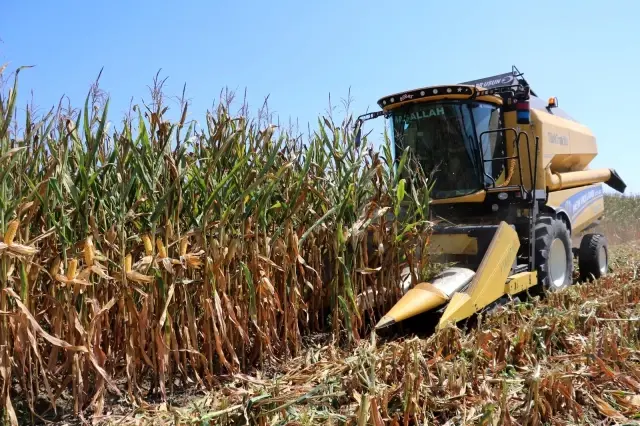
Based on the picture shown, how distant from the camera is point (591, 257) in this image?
19.3ft

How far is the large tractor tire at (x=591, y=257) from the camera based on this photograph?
588 centimetres

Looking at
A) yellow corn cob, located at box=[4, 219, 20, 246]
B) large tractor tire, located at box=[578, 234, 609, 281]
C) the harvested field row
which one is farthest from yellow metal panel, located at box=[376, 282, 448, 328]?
large tractor tire, located at box=[578, 234, 609, 281]

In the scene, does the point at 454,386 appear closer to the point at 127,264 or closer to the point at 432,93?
the point at 127,264

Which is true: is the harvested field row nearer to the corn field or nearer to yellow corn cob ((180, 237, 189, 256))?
the corn field

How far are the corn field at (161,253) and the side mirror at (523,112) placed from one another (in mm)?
2152

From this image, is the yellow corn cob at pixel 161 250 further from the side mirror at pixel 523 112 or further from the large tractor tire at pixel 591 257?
the large tractor tire at pixel 591 257

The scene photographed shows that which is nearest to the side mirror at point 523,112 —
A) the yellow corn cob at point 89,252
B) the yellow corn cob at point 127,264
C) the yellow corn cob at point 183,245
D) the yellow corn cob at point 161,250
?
the yellow corn cob at point 183,245

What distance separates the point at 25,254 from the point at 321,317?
1960 mm

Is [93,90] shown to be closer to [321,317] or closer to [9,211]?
[9,211]

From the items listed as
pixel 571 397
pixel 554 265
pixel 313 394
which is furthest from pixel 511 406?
pixel 554 265

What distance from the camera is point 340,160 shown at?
348 cm

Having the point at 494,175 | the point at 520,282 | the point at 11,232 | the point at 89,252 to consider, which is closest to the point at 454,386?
the point at 89,252

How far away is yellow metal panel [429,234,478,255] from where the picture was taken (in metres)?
4.22

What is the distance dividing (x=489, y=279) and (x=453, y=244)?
0.63 meters
